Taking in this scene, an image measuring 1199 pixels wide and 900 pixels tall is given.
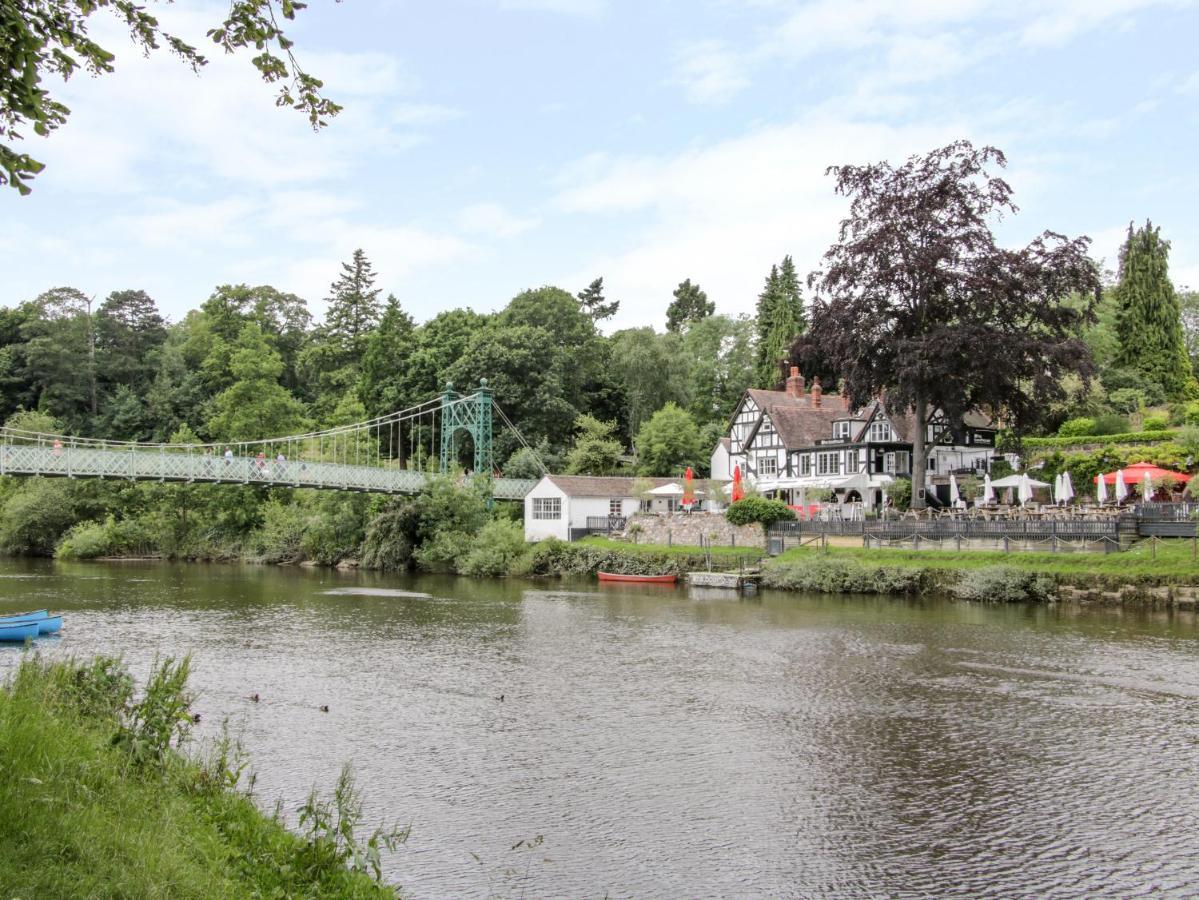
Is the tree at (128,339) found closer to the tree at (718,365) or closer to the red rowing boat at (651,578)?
the tree at (718,365)

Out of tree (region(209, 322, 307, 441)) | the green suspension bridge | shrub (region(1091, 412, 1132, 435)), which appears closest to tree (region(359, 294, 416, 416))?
the green suspension bridge

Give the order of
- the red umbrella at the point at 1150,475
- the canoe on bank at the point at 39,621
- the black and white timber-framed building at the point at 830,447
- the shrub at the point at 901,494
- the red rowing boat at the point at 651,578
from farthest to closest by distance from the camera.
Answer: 1. the black and white timber-framed building at the point at 830,447
2. the shrub at the point at 901,494
3. the red rowing boat at the point at 651,578
4. the red umbrella at the point at 1150,475
5. the canoe on bank at the point at 39,621

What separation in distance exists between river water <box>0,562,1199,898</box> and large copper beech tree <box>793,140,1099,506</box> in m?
11.5

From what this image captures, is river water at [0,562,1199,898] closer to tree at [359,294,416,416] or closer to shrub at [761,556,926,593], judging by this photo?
shrub at [761,556,926,593]

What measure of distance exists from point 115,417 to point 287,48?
77290mm

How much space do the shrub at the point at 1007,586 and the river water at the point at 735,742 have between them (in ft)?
7.64

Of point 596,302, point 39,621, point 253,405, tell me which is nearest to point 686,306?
point 596,302

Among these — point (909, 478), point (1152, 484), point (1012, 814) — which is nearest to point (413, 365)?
point (909, 478)

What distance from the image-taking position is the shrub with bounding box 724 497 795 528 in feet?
135

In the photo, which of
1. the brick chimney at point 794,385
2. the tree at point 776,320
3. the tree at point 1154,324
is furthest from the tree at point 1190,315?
the brick chimney at point 794,385

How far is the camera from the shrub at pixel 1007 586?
1212 inches

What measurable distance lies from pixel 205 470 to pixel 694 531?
2300cm

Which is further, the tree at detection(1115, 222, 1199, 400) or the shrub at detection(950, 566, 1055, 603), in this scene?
the tree at detection(1115, 222, 1199, 400)

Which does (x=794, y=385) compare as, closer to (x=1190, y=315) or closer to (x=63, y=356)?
(x=1190, y=315)
